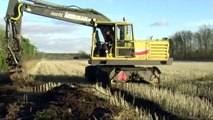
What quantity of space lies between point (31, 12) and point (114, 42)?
13.1 feet

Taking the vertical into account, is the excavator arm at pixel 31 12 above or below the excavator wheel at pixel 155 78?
above

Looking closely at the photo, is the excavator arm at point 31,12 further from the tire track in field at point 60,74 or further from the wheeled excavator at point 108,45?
the tire track in field at point 60,74

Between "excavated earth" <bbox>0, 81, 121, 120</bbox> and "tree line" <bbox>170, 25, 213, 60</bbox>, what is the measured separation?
287 ft

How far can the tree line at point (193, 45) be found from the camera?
103188 millimetres

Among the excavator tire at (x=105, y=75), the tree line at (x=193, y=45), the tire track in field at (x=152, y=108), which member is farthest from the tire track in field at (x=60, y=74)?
the tree line at (x=193, y=45)

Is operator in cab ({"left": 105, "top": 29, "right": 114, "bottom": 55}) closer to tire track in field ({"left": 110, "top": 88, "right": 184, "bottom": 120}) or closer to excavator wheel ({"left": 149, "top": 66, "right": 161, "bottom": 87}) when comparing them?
excavator wheel ({"left": 149, "top": 66, "right": 161, "bottom": 87})

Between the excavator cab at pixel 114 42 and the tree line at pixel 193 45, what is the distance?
81.1 m

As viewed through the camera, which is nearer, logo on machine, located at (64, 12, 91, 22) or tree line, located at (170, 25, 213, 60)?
logo on machine, located at (64, 12, 91, 22)

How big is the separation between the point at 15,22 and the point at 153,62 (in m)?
6.33

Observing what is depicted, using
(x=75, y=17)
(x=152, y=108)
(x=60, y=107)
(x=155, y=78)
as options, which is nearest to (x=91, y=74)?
(x=75, y=17)

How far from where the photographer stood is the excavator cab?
20.1 m

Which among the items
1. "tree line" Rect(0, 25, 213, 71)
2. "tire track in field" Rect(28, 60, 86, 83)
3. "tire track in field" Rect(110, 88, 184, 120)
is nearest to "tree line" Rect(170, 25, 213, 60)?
"tree line" Rect(0, 25, 213, 71)

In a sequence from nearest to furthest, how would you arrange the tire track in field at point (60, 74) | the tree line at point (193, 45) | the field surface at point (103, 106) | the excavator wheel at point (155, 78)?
1. the field surface at point (103, 106)
2. the excavator wheel at point (155, 78)
3. the tire track in field at point (60, 74)
4. the tree line at point (193, 45)

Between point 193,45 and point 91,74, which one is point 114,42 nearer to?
point 91,74
